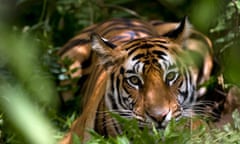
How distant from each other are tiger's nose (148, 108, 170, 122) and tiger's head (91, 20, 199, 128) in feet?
0.16

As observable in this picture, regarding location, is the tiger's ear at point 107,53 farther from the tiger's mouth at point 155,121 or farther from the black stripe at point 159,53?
the tiger's mouth at point 155,121

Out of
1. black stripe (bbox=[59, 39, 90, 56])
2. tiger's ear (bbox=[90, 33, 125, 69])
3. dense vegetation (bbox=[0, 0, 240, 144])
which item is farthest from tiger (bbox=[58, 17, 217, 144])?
black stripe (bbox=[59, 39, 90, 56])

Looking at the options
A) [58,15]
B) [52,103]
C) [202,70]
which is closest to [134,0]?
[58,15]

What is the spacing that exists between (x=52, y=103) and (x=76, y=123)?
110 inches

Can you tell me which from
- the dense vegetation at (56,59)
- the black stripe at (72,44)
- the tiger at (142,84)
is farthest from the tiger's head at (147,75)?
the black stripe at (72,44)

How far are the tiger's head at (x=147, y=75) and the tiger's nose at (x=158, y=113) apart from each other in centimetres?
5

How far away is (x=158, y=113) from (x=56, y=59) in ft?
5.06

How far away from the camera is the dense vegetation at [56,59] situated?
0.45 metres

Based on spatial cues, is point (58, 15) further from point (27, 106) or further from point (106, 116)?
point (27, 106)

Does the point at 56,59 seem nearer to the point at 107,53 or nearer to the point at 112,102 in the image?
the point at 107,53

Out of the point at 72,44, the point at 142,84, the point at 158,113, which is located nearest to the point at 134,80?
the point at 142,84

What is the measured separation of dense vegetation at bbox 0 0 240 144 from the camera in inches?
17.8

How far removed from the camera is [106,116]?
119 inches

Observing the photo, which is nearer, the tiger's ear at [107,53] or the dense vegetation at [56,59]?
the dense vegetation at [56,59]
